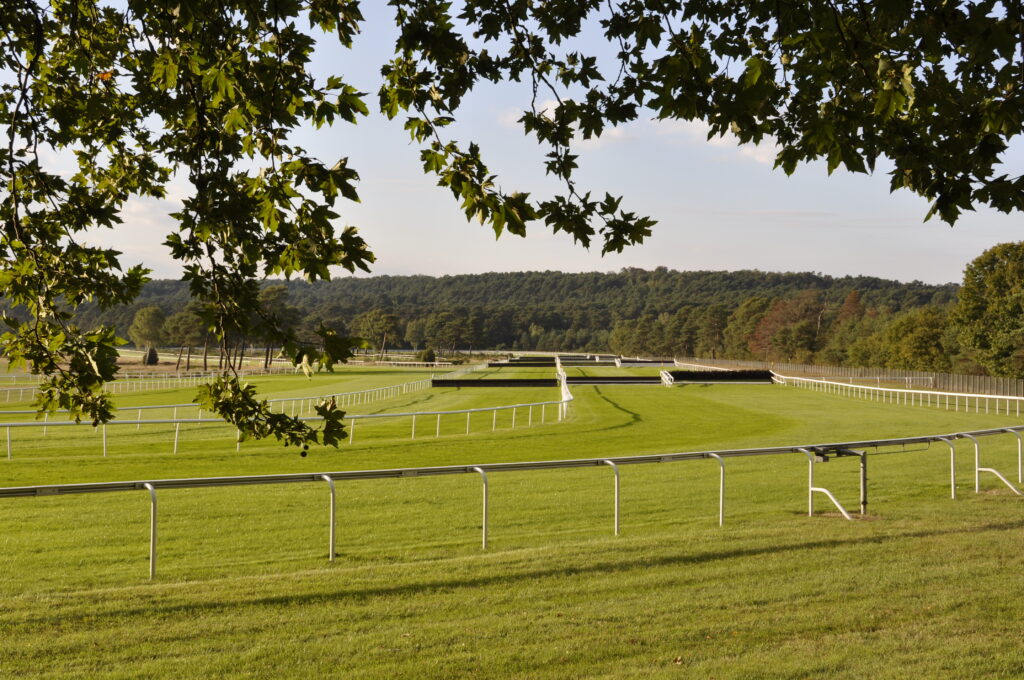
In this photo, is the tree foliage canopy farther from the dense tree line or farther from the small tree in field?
the small tree in field

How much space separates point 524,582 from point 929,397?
33.3 meters

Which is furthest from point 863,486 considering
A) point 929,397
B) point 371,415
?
point 929,397

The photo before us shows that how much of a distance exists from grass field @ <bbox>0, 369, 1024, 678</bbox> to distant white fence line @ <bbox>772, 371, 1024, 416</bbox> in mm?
19923

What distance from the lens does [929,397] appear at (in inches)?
1403

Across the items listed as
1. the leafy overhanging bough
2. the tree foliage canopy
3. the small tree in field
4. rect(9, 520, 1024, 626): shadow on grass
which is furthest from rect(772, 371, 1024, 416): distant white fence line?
the small tree in field

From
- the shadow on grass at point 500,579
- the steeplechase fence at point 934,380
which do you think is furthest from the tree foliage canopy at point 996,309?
the shadow on grass at point 500,579

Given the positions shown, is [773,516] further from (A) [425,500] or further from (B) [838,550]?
(A) [425,500]

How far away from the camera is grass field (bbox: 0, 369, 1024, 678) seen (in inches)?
214

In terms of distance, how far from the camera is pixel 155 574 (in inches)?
297

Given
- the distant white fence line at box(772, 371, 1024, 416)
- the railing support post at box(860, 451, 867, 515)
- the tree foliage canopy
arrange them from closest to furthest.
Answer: the railing support post at box(860, 451, 867, 515)
the distant white fence line at box(772, 371, 1024, 416)
the tree foliage canopy

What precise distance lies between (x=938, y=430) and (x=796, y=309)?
4193 inches

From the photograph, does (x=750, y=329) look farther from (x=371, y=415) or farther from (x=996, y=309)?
(x=371, y=415)

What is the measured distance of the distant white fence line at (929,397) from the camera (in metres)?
32.4

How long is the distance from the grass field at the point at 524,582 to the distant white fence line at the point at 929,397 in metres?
19.9
